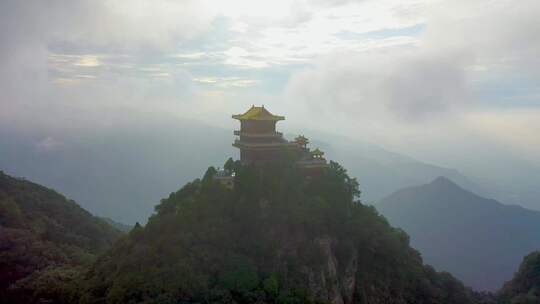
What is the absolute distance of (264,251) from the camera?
1028 inches

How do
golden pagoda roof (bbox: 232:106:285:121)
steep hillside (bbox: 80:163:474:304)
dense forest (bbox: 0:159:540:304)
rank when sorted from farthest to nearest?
golden pagoda roof (bbox: 232:106:285:121) → dense forest (bbox: 0:159:540:304) → steep hillside (bbox: 80:163:474:304)

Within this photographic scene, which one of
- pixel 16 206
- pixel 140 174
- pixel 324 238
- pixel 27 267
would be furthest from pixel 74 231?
pixel 140 174

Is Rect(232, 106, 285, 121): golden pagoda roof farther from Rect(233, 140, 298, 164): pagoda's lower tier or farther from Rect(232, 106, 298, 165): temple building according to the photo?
Rect(233, 140, 298, 164): pagoda's lower tier

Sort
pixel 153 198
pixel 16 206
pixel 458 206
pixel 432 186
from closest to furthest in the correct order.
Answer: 1. pixel 16 206
2. pixel 458 206
3. pixel 432 186
4. pixel 153 198

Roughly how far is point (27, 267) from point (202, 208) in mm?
14456

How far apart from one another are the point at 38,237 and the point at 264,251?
22.3 m

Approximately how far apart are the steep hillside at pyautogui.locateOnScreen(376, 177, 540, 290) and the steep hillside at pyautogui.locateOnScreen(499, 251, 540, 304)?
33.5m

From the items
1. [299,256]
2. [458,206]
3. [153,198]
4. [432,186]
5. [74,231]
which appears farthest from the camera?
[153,198]

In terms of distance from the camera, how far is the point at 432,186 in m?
124

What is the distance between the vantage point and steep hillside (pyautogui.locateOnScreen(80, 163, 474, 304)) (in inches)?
905

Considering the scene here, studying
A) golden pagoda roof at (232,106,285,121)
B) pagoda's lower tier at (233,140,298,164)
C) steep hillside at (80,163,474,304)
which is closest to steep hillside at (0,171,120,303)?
steep hillside at (80,163,474,304)

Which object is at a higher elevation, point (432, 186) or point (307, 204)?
point (307, 204)

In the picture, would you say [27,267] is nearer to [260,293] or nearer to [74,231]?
[74,231]

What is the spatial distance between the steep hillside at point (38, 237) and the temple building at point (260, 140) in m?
15.0
